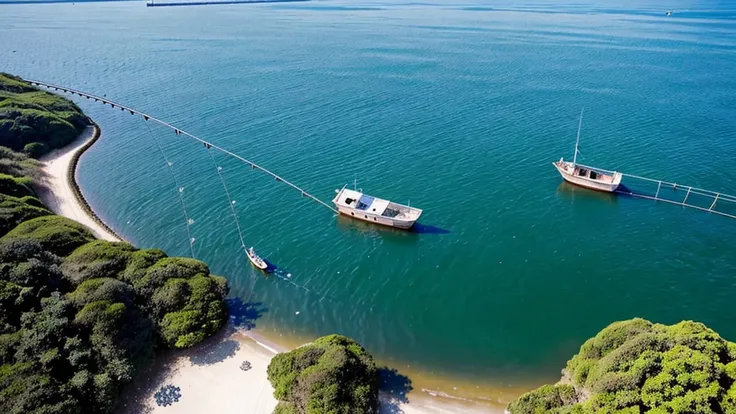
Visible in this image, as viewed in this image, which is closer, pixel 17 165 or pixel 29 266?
pixel 29 266

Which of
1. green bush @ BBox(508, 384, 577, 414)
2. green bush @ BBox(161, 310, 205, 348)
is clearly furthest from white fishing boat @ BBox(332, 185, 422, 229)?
green bush @ BBox(508, 384, 577, 414)

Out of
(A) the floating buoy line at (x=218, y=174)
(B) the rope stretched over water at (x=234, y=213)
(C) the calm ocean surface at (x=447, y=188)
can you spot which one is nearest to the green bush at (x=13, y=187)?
(C) the calm ocean surface at (x=447, y=188)

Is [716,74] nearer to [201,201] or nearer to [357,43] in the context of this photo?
[357,43]

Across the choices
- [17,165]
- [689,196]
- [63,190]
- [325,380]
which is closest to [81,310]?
[325,380]

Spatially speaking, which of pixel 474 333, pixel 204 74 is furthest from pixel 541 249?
pixel 204 74

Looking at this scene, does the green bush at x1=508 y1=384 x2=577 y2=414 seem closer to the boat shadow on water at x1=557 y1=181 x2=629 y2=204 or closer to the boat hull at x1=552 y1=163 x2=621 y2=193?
the boat shadow on water at x1=557 y1=181 x2=629 y2=204

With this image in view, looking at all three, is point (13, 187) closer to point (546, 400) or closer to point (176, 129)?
point (176, 129)

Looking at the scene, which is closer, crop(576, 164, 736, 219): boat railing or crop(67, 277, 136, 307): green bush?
crop(67, 277, 136, 307): green bush
